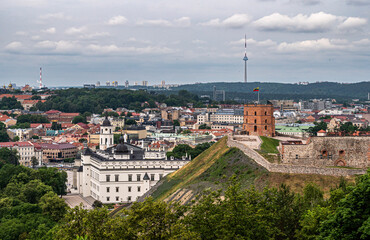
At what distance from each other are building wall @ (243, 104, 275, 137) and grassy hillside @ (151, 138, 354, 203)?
18.6ft

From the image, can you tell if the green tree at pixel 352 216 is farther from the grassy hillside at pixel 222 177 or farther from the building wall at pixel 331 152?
the building wall at pixel 331 152

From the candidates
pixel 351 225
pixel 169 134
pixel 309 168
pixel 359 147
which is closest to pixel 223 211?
pixel 351 225

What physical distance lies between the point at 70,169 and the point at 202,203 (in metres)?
93.3

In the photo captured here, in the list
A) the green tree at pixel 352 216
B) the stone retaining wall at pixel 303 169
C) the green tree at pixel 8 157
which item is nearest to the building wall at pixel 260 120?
the stone retaining wall at pixel 303 169

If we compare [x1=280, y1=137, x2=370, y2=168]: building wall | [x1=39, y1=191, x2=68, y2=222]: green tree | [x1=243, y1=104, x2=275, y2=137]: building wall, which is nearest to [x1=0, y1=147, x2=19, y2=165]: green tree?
[x1=39, y1=191, x2=68, y2=222]: green tree

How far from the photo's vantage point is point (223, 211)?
3597 cm

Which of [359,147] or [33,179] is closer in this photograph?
[359,147]

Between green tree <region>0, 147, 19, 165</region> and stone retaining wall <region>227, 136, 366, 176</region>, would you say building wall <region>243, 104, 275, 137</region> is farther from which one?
green tree <region>0, 147, 19, 165</region>

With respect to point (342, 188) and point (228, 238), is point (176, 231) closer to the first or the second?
point (228, 238)

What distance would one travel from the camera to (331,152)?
52406mm

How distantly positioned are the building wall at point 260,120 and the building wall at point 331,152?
24450 mm

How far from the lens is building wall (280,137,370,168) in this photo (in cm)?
5194

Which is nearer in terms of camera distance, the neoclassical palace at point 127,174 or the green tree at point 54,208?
the green tree at point 54,208

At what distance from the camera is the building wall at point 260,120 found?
3051 inches
